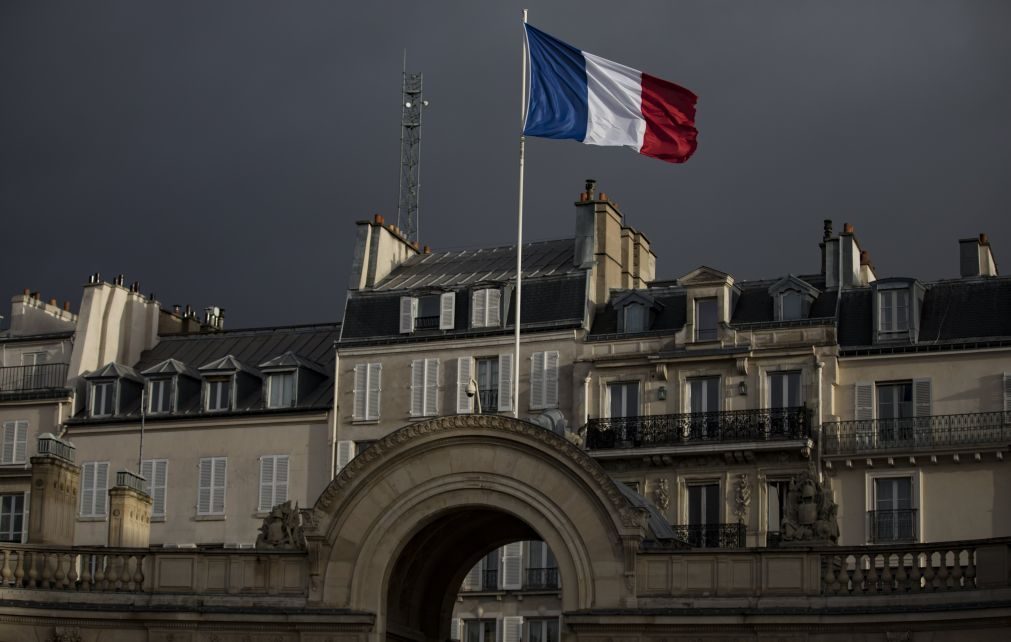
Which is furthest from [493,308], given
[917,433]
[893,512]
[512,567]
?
[893,512]

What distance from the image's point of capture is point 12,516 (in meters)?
64.6

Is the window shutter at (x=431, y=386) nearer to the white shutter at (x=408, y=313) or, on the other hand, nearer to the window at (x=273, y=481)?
the white shutter at (x=408, y=313)

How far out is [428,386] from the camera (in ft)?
203

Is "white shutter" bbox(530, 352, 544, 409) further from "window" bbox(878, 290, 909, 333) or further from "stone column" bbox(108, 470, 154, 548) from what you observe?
"stone column" bbox(108, 470, 154, 548)

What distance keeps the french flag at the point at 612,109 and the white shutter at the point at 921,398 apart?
13535 millimetres

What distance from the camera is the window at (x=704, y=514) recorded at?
189ft

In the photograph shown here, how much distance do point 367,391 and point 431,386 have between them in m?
2.03

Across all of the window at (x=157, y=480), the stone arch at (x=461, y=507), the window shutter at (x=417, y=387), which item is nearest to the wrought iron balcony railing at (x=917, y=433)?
the window shutter at (x=417, y=387)

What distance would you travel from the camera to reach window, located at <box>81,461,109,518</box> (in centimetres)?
6450

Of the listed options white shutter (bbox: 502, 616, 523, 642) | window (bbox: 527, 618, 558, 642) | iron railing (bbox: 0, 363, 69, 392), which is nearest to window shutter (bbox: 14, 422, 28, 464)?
iron railing (bbox: 0, 363, 69, 392)

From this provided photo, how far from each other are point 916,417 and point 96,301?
26.2 metres

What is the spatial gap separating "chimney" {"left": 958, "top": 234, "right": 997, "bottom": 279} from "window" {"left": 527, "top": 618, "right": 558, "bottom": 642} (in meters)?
15.1

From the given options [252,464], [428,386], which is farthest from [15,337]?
[428,386]

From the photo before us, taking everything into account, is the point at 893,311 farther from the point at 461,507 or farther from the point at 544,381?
the point at 461,507
